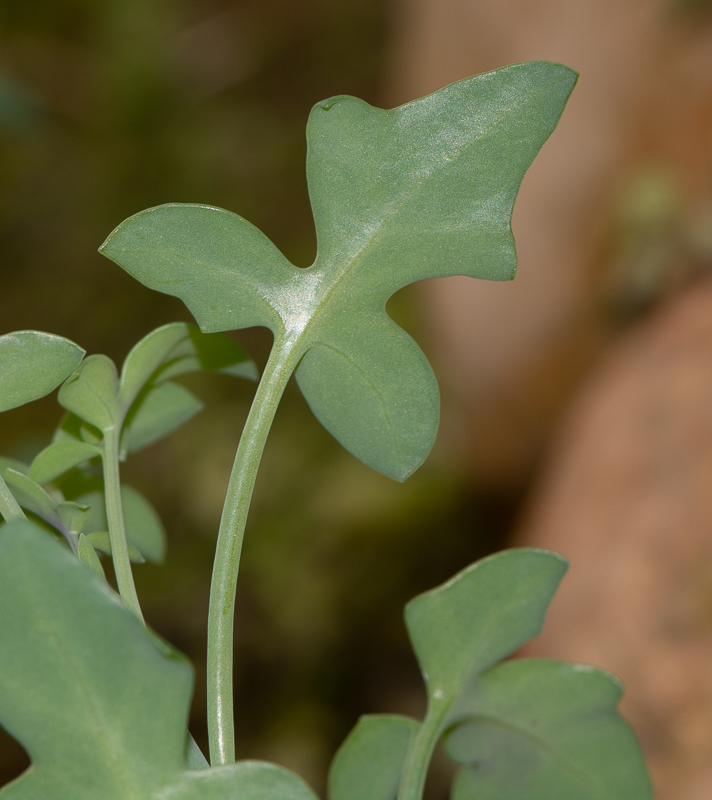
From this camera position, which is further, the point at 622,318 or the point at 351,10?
the point at 351,10

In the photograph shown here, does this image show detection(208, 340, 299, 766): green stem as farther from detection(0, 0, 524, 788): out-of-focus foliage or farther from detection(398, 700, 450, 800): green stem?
detection(0, 0, 524, 788): out-of-focus foliage

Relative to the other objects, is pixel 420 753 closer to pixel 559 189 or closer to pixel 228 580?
pixel 228 580

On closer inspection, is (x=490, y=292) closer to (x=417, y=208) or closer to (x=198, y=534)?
(x=198, y=534)

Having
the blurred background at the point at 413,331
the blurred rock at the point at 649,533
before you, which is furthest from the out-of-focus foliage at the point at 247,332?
the blurred rock at the point at 649,533

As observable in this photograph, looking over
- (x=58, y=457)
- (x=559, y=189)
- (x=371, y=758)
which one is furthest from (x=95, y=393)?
(x=559, y=189)

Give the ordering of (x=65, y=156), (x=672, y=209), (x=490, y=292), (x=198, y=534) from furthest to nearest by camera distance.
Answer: (x=65, y=156)
(x=490, y=292)
(x=198, y=534)
(x=672, y=209)

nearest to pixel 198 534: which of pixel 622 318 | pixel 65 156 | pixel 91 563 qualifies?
pixel 622 318
